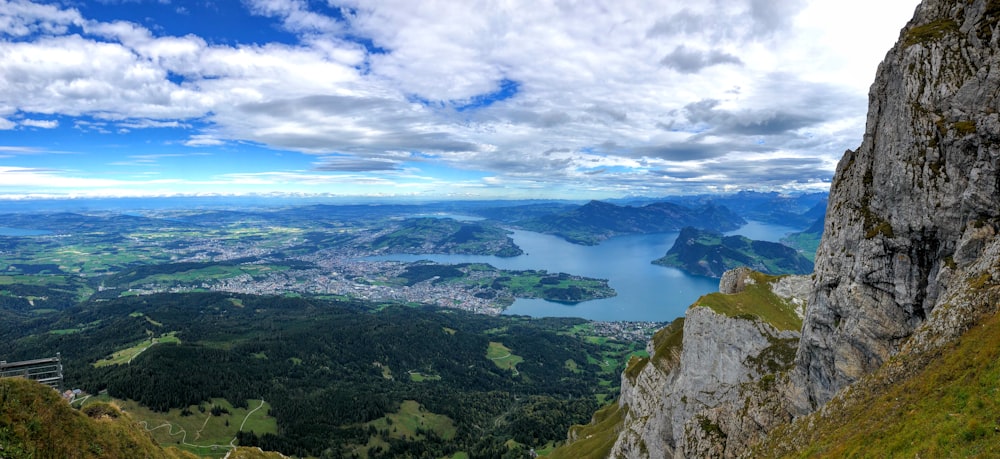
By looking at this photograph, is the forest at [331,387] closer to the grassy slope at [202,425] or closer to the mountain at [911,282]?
the grassy slope at [202,425]

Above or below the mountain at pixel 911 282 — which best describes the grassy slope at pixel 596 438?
below

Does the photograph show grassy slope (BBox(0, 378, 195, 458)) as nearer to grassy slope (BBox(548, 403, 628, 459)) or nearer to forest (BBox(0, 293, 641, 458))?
grassy slope (BBox(548, 403, 628, 459))

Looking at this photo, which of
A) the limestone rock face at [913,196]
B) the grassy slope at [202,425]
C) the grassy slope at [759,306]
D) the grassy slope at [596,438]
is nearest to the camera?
the limestone rock face at [913,196]

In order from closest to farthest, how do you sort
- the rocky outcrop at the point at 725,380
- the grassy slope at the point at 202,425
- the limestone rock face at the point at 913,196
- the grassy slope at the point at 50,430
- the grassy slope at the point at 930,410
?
1. the grassy slope at the point at 930,410
2. the limestone rock face at the point at 913,196
3. the grassy slope at the point at 50,430
4. the rocky outcrop at the point at 725,380
5. the grassy slope at the point at 202,425

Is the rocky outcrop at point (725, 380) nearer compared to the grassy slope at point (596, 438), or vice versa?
the rocky outcrop at point (725, 380)

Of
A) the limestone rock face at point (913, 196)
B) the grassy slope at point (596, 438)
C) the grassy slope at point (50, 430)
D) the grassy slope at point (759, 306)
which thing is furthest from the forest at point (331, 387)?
the limestone rock face at point (913, 196)

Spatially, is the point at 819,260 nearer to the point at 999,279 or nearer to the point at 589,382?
the point at 999,279

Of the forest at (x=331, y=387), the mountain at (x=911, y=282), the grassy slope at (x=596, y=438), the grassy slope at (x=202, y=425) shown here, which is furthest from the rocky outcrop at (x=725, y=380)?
the grassy slope at (x=202, y=425)

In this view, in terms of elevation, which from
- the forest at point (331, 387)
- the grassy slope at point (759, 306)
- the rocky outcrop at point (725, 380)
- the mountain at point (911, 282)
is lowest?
the forest at point (331, 387)
